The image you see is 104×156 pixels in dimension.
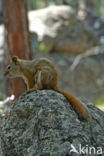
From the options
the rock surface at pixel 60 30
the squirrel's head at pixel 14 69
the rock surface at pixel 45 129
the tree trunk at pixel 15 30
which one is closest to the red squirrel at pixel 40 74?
the squirrel's head at pixel 14 69

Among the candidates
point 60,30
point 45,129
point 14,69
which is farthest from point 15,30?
point 60,30

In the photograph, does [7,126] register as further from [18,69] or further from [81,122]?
[18,69]

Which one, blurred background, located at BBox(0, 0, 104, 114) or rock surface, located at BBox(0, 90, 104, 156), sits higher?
blurred background, located at BBox(0, 0, 104, 114)

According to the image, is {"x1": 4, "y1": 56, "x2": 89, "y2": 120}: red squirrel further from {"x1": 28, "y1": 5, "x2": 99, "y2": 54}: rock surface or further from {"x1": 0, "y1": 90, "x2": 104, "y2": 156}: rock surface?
{"x1": 28, "y1": 5, "x2": 99, "y2": 54}: rock surface

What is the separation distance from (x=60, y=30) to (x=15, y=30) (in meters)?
6.79

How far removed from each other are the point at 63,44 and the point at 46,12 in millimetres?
2032

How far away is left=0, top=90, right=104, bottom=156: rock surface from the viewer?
117 inches

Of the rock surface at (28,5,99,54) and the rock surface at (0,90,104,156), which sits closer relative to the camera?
the rock surface at (0,90,104,156)

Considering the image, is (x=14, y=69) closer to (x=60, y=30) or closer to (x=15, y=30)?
(x=15, y=30)

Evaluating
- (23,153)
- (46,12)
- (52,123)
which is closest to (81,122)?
(52,123)

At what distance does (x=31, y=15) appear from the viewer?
1482cm

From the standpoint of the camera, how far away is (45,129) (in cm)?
309

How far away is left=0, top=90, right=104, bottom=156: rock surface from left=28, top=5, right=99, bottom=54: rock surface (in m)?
10.4

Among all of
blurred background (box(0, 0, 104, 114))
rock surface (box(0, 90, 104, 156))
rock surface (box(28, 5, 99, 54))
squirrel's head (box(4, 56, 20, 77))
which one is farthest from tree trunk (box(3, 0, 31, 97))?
rock surface (box(28, 5, 99, 54))
